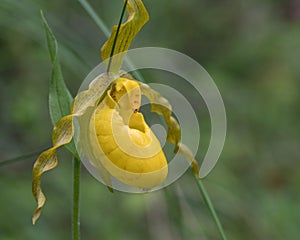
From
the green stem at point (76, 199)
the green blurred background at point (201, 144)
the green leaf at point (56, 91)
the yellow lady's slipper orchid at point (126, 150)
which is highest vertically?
the green leaf at point (56, 91)

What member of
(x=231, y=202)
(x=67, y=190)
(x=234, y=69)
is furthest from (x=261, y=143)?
(x=67, y=190)

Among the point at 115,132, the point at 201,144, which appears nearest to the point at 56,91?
the point at 115,132

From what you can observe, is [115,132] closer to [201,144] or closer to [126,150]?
[126,150]

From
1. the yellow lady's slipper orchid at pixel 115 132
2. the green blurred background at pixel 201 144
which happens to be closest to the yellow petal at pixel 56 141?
the yellow lady's slipper orchid at pixel 115 132

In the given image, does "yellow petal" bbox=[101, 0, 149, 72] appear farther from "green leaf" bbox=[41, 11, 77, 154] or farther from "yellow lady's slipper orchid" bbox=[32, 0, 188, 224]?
"green leaf" bbox=[41, 11, 77, 154]

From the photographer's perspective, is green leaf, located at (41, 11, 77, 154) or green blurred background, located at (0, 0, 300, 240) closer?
green leaf, located at (41, 11, 77, 154)

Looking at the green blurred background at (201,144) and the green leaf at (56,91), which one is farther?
the green blurred background at (201,144)

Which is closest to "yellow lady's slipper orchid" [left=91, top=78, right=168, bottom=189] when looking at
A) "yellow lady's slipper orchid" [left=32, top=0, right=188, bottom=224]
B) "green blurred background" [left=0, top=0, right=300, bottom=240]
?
"yellow lady's slipper orchid" [left=32, top=0, right=188, bottom=224]

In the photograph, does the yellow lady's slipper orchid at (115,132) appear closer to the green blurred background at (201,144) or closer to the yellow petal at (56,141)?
the yellow petal at (56,141)
